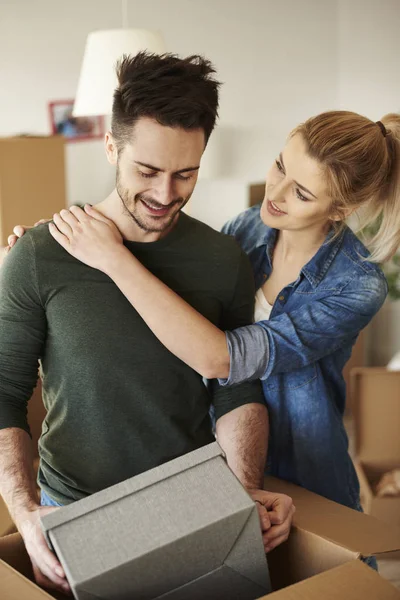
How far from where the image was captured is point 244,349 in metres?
1.38

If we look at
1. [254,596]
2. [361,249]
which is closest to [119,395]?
[254,596]

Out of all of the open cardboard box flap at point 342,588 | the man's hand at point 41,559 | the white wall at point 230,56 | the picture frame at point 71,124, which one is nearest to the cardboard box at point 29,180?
the man's hand at point 41,559

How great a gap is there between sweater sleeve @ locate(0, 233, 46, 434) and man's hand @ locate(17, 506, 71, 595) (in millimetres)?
253

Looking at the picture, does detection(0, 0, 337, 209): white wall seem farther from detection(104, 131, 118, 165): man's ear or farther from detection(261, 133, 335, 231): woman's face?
detection(104, 131, 118, 165): man's ear

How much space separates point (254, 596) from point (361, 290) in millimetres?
716

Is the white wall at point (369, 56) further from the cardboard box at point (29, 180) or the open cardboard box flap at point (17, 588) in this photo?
the open cardboard box flap at point (17, 588)

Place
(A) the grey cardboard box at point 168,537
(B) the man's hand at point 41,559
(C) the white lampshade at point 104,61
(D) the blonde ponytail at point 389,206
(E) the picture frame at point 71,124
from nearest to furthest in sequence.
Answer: (A) the grey cardboard box at point 168,537 < (B) the man's hand at point 41,559 < (D) the blonde ponytail at point 389,206 < (C) the white lampshade at point 104,61 < (E) the picture frame at point 71,124

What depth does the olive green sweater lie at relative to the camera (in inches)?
51.3

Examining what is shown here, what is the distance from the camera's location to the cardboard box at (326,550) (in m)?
0.92

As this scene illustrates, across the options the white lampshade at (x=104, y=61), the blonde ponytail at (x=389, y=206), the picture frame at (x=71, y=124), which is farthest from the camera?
the picture frame at (x=71, y=124)

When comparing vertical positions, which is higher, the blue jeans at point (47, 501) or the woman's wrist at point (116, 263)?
the woman's wrist at point (116, 263)

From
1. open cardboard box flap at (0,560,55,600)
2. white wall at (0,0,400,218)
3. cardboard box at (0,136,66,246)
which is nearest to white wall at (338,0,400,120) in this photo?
white wall at (0,0,400,218)

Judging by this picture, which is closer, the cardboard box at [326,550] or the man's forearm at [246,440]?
the cardboard box at [326,550]

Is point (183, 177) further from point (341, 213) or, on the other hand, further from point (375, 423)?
point (375, 423)
